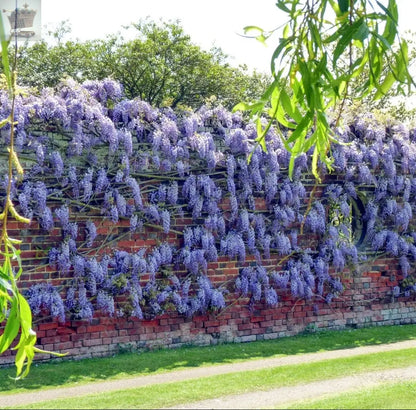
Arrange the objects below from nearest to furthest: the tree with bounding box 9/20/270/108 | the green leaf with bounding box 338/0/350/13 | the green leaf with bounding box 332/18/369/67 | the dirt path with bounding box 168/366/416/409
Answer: the green leaf with bounding box 332/18/369/67 < the green leaf with bounding box 338/0/350/13 < the dirt path with bounding box 168/366/416/409 < the tree with bounding box 9/20/270/108

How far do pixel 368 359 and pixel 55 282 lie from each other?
3.74m

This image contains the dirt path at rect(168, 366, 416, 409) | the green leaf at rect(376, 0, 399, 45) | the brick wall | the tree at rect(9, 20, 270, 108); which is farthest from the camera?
the tree at rect(9, 20, 270, 108)

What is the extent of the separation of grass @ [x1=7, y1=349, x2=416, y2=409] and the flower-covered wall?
2.20 metres

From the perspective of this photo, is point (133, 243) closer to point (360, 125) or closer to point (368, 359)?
point (368, 359)

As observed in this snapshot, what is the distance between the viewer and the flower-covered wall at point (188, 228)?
834 cm

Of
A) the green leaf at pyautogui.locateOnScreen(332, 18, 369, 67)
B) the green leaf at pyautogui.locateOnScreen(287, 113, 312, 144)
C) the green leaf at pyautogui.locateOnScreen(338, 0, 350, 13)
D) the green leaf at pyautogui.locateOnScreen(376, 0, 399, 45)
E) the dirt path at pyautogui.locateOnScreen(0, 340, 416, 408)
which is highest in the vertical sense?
the green leaf at pyautogui.locateOnScreen(338, 0, 350, 13)

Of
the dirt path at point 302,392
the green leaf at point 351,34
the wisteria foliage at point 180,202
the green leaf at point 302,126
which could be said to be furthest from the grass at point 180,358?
the green leaf at point 351,34

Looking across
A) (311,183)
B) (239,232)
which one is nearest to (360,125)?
(311,183)

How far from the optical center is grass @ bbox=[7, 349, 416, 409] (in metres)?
5.71

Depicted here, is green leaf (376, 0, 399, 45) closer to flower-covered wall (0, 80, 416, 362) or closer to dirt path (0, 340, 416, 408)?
dirt path (0, 340, 416, 408)

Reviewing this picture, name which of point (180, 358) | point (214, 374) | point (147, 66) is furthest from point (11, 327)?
point (147, 66)

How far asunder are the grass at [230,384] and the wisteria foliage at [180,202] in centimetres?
213

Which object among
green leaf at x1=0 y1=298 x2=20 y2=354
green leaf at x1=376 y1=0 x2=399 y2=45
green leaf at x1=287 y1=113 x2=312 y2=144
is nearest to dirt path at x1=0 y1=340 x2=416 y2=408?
green leaf at x1=0 y1=298 x2=20 y2=354

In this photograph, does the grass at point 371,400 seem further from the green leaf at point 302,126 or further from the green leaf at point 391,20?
the green leaf at point 391,20
